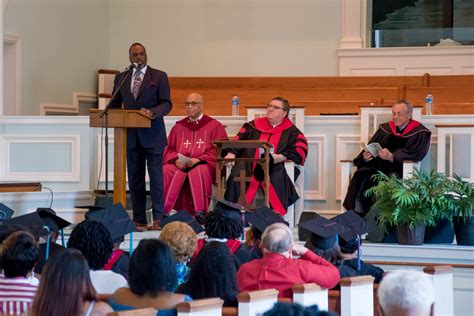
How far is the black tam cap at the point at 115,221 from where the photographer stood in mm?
5820

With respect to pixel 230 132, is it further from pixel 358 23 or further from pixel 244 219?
pixel 358 23

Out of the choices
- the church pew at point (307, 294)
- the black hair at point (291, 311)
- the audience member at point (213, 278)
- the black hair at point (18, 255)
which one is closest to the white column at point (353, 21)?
the church pew at point (307, 294)

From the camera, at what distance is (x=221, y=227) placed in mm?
5312

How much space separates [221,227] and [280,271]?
77 centimetres

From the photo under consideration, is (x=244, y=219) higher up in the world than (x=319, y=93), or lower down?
lower down

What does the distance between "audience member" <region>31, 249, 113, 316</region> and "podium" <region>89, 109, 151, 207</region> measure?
13.2ft

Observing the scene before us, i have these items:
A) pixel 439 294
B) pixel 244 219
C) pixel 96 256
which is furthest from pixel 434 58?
pixel 96 256

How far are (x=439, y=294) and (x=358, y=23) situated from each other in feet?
24.6

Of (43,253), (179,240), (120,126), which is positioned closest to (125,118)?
(120,126)

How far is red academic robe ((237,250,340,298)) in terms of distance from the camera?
4.62 m

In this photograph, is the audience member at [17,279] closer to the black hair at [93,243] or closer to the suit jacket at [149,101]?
the black hair at [93,243]

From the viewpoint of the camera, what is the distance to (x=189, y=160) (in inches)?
347

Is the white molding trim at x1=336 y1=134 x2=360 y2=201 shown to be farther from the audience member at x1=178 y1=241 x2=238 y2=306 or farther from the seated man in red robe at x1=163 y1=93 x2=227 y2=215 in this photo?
the audience member at x1=178 y1=241 x2=238 y2=306

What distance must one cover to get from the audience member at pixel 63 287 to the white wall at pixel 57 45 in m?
8.01
